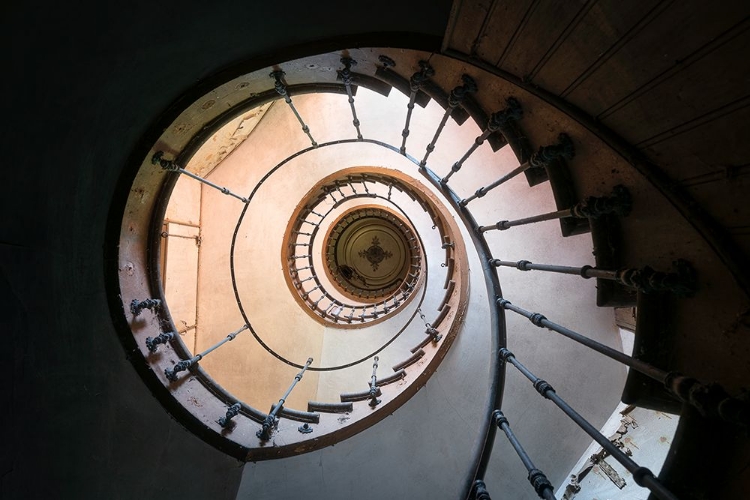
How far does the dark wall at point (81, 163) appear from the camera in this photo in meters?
1.90

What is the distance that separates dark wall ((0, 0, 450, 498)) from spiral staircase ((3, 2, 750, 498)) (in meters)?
0.02

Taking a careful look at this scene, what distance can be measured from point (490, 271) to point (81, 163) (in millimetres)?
3032

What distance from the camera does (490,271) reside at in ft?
10.5

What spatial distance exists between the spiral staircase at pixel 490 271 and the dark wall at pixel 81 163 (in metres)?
0.02

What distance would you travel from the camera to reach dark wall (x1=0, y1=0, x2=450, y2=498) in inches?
74.9

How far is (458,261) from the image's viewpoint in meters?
5.59

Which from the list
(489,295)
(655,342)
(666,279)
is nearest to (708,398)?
(666,279)

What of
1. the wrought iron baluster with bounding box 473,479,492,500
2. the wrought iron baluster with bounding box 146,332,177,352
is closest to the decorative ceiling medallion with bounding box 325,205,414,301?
the wrought iron baluster with bounding box 146,332,177,352

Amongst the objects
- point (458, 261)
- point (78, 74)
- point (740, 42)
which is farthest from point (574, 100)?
point (458, 261)

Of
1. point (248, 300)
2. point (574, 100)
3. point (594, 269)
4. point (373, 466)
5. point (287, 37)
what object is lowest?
point (373, 466)

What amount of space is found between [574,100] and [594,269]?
904mm

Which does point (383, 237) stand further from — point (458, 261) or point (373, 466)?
point (373, 466)

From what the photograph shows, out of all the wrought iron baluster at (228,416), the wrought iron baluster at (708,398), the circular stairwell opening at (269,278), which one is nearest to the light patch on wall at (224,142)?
the circular stairwell opening at (269,278)

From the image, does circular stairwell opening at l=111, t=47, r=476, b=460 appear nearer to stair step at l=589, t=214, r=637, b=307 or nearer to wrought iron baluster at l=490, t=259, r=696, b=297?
stair step at l=589, t=214, r=637, b=307
